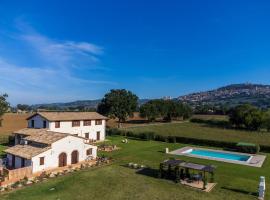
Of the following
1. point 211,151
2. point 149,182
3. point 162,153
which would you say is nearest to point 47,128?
point 162,153

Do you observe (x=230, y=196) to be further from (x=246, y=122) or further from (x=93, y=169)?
(x=246, y=122)

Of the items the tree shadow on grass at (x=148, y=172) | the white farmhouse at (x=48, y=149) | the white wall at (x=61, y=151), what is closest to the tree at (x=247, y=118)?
the tree shadow on grass at (x=148, y=172)

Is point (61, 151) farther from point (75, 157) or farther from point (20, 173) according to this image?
point (20, 173)

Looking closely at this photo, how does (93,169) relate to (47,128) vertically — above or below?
below

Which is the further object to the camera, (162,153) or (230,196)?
(162,153)

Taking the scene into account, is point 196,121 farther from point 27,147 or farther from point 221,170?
point 27,147

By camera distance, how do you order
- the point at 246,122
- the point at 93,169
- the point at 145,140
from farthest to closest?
the point at 246,122, the point at 145,140, the point at 93,169

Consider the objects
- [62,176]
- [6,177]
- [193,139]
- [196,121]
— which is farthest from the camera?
[196,121]
